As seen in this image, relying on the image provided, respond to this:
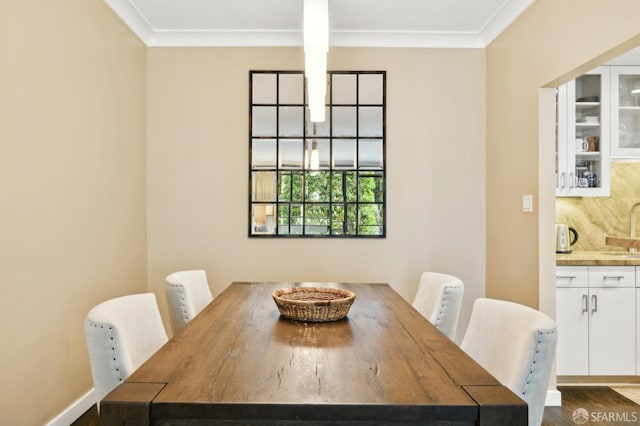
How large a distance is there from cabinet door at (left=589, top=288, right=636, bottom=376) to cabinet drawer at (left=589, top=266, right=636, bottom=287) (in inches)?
1.3

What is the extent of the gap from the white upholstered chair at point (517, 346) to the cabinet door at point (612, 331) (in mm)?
1692

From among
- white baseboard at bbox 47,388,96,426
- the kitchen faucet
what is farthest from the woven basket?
the kitchen faucet

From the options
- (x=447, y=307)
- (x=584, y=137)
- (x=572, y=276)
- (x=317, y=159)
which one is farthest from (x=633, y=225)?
(x=317, y=159)

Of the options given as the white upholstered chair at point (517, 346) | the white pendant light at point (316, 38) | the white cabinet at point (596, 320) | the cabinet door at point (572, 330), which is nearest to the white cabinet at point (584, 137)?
the white cabinet at point (596, 320)

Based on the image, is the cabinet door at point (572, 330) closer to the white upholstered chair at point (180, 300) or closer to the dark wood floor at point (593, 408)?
the dark wood floor at point (593, 408)

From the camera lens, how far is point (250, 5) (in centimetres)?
299

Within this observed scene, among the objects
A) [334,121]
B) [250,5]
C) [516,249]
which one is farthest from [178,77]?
[516,249]

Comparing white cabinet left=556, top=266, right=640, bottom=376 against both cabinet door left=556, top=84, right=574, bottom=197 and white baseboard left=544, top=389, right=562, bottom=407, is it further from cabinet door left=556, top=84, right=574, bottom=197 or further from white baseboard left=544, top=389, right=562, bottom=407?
cabinet door left=556, top=84, right=574, bottom=197

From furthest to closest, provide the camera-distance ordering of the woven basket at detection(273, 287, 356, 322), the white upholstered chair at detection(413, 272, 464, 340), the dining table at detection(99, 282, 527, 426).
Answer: the white upholstered chair at detection(413, 272, 464, 340) < the woven basket at detection(273, 287, 356, 322) < the dining table at detection(99, 282, 527, 426)

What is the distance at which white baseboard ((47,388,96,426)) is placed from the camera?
91.4 inches

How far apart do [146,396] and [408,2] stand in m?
2.88

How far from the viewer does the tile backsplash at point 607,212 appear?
3529mm

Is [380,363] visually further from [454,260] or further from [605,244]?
[605,244]

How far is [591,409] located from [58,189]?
3.31 meters
